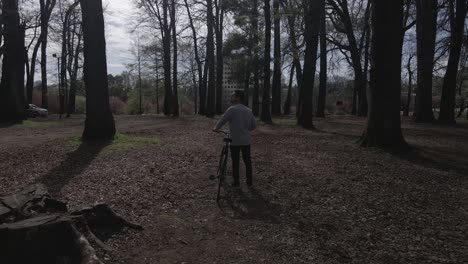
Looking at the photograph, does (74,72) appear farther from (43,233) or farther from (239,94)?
(43,233)

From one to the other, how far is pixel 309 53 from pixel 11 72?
46.1ft

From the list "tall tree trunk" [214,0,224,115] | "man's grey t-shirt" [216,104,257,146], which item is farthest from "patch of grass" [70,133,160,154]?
"tall tree trunk" [214,0,224,115]

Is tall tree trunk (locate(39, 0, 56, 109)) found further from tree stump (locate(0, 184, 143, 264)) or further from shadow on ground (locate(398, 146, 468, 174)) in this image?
tree stump (locate(0, 184, 143, 264))

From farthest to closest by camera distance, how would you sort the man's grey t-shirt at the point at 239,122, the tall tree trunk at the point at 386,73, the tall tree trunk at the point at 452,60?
the tall tree trunk at the point at 452,60 → the tall tree trunk at the point at 386,73 → the man's grey t-shirt at the point at 239,122

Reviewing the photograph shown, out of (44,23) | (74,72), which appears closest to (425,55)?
(44,23)

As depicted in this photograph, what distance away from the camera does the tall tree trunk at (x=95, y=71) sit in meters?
12.4

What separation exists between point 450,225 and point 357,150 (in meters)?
6.14

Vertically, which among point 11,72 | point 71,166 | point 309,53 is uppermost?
point 309,53

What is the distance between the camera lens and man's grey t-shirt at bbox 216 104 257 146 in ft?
25.0

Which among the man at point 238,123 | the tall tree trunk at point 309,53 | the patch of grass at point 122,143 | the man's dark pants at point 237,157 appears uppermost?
A: the tall tree trunk at point 309,53

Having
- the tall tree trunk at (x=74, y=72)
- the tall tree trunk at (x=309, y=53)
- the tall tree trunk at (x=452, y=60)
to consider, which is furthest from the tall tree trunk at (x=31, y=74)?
the tall tree trunk at (x=452, y=60)

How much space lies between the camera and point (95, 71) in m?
12.5

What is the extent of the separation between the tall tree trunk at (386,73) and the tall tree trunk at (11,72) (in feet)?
54.0

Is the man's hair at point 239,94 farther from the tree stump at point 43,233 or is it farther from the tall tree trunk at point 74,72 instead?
the tall tree trunk at point 74,72
